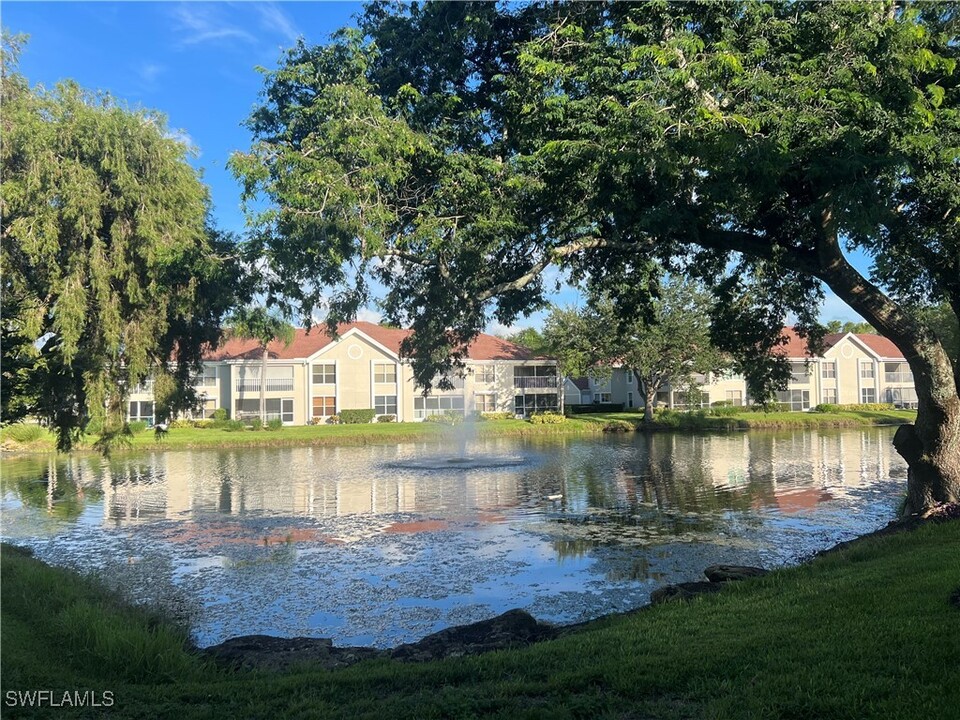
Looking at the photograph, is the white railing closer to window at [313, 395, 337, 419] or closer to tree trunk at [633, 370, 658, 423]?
window at [313, 395, 337, 419]

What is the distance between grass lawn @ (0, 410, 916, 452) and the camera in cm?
4312

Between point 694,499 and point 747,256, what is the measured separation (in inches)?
320

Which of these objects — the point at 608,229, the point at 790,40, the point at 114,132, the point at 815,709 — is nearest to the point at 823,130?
the point at 790,40

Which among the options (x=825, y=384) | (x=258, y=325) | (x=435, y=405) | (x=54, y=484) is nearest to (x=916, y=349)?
(x=258, y=325)

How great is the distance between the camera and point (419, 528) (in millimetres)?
17766

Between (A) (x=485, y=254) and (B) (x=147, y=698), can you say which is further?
(A) (x=485, y=254)

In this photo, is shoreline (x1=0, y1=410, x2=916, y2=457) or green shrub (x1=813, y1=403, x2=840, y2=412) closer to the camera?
shoreline (x1=0, y1=410, x2=916, y2=457)

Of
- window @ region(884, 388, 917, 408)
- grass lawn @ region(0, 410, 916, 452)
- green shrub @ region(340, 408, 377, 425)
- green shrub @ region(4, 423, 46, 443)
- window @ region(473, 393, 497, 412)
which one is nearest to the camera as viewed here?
green shrub @ region(4, 423, 46, 443)

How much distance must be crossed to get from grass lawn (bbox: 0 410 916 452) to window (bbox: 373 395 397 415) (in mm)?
5212

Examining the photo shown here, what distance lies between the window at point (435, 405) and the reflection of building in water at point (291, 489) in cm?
2633

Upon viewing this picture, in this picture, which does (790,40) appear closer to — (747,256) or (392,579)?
(747,256)

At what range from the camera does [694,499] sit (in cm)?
2162

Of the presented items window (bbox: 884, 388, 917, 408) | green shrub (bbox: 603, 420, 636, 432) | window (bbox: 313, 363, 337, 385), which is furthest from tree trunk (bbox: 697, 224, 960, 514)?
window (bbox: 884, 388, 917, 408)

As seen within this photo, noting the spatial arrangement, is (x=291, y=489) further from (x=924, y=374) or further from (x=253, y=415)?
(x=253, y=415)
